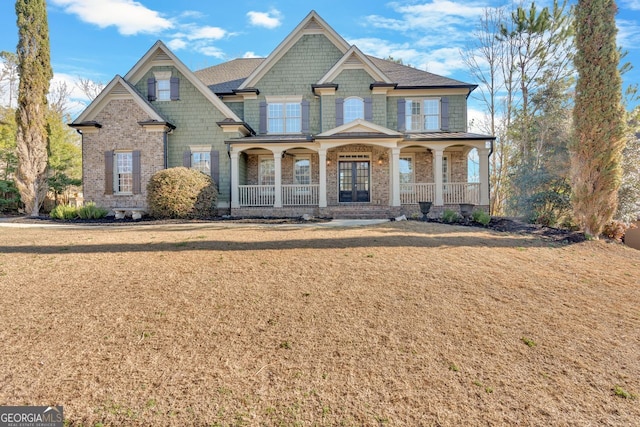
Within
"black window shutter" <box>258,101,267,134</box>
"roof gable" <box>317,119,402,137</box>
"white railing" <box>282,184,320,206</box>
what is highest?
"black window shutter" <box>258,101,267,134</box>

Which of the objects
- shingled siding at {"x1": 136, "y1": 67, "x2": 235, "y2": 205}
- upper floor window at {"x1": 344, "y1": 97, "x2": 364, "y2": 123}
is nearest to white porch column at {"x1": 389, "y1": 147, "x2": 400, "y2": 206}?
upper floor window at {"x1": 344, "y1": 97, "x2": 364, "y2": 123}

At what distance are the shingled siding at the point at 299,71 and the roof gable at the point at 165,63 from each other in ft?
5.12

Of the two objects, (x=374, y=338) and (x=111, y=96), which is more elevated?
(x=111, y=96)

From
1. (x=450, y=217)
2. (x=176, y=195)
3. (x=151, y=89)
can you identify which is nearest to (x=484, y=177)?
(x=450, y=217)

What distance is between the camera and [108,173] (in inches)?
611

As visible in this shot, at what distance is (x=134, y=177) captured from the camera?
1550 cm

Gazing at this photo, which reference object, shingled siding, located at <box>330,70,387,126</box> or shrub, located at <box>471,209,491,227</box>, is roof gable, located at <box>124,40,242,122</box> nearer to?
shingled siding, located at <box>330,70,387,126</box>

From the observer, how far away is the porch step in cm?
1384

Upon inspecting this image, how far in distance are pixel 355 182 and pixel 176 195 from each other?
7.93m

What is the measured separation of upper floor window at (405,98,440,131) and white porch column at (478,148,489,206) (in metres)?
2.94

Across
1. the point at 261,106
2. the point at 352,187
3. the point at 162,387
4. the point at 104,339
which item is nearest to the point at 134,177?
the point at 261,106

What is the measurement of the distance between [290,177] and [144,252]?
1069cm

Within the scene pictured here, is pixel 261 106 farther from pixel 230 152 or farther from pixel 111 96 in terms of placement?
pixel 111 96

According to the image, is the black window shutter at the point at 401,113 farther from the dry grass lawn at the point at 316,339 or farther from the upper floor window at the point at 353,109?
the dry grass lawn at the point at 316,339
